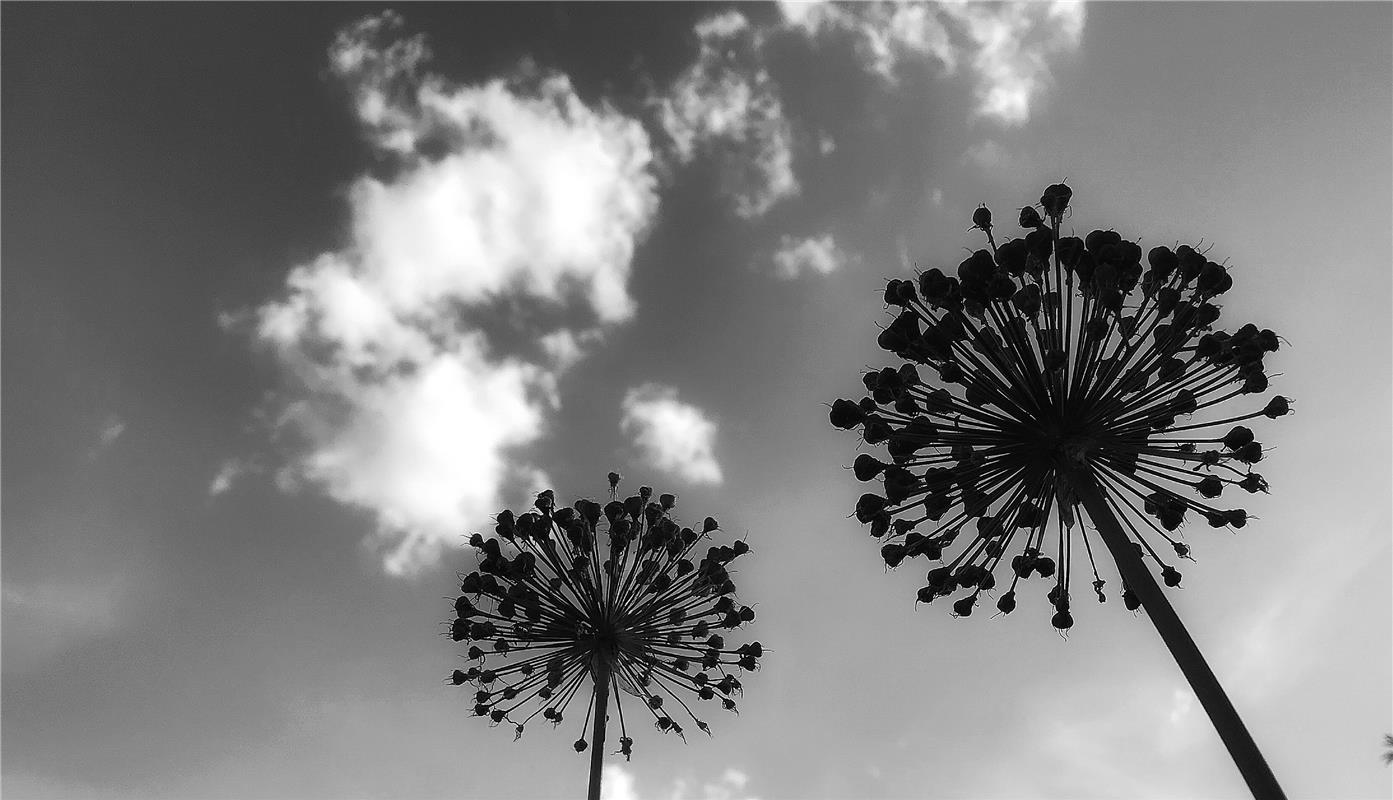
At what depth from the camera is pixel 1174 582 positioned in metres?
8.97

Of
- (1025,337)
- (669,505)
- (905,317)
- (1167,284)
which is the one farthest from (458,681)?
(1167,284)

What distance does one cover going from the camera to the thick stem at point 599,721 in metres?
11.2

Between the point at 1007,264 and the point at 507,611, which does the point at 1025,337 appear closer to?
the point at 1007,264

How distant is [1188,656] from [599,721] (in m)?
8.21

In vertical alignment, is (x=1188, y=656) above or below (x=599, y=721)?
below

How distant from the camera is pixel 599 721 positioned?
1180 cm

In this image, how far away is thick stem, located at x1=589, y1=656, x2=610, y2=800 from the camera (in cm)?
1124

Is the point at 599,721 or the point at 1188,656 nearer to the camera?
the point at 1188,656

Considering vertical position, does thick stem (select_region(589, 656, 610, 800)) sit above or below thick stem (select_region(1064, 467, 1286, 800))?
above

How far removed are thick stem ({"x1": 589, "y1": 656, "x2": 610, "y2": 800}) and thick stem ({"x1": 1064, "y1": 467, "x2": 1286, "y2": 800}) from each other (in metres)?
7.64

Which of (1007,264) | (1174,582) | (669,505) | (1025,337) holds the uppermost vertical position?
(669,505)

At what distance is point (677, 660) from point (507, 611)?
296 centimetres

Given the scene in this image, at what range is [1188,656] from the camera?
6059mm

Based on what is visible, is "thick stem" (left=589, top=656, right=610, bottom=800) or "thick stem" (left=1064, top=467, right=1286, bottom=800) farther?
"thick stem" (left=589, top=656, right=610, bottom=800)
